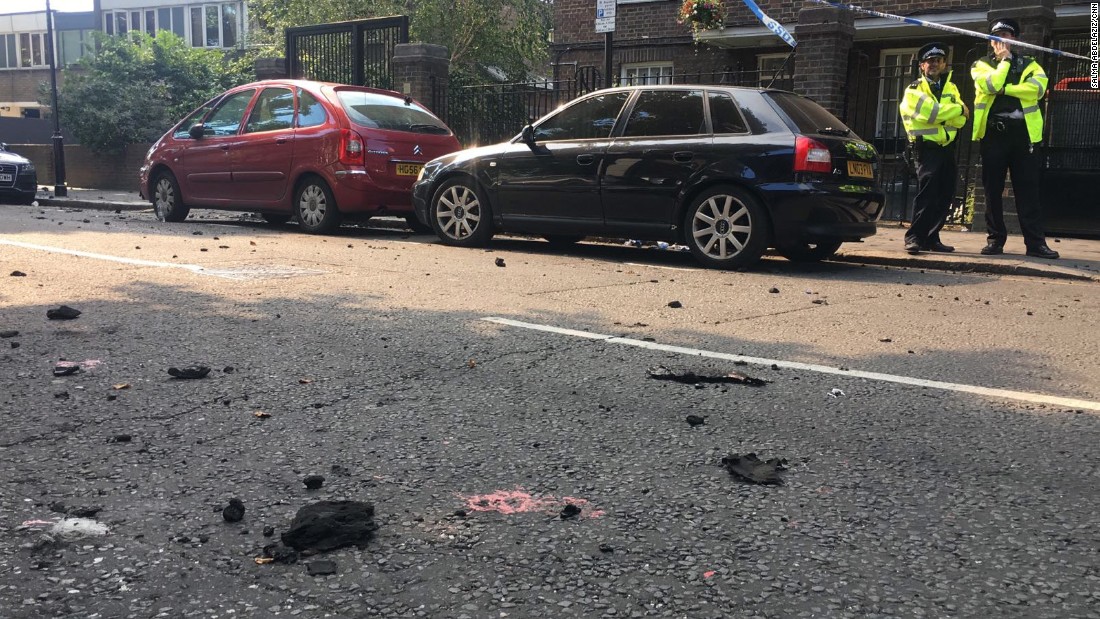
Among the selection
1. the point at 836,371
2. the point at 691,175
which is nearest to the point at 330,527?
the point at 836,371

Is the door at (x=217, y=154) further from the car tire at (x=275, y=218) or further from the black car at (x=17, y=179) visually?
the black car at (x=17, y=179)

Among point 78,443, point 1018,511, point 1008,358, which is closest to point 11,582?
point 78,443

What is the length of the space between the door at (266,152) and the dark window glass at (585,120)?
11.4ft

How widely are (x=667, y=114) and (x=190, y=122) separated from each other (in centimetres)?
707

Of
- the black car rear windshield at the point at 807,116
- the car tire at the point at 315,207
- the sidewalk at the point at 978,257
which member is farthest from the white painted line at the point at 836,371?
the car tire at the point at 315,207

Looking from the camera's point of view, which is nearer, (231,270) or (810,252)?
(231,270)

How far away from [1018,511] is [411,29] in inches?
905

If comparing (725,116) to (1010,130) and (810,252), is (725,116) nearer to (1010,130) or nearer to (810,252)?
(810,252)

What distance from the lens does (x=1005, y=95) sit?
380 inches

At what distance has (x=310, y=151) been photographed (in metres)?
11.6

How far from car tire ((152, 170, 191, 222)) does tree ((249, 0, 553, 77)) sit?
37.7ft

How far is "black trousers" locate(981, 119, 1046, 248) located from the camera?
962 centimetres

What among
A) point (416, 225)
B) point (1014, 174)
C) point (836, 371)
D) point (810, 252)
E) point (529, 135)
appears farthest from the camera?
point (416, 225)

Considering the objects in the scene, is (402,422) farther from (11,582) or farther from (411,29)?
(411,29)
